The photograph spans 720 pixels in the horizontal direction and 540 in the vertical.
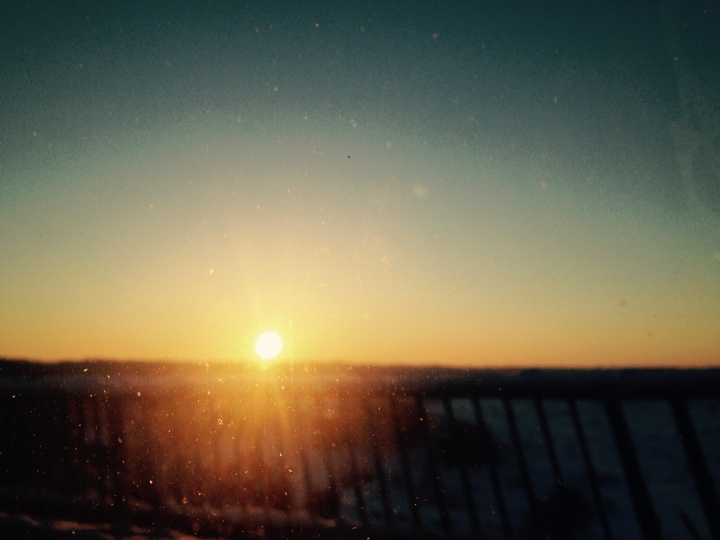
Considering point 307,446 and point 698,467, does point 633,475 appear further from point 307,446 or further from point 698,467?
point 307,446

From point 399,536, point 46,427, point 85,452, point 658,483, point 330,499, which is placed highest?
point 46,427

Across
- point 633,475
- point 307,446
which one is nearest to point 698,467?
point 633,475

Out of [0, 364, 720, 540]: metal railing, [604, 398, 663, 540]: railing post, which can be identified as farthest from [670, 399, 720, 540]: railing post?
[604, 398, 663, 540]: railing post

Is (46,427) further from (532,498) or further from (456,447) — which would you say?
(532,498)

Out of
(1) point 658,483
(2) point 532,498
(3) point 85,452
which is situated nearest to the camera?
(2) point 532,498

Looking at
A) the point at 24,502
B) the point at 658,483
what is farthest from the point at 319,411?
the point at 658,483

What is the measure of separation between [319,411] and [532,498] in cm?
163

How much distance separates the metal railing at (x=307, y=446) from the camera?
2420 mm

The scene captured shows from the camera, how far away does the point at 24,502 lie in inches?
194

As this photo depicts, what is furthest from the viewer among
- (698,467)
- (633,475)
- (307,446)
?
(307,446)

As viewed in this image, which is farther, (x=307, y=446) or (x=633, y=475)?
(x=307, y=446)

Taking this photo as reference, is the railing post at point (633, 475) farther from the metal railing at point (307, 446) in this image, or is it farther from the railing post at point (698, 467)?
the railing post at point (698, 467)

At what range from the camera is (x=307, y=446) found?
13.4 ft

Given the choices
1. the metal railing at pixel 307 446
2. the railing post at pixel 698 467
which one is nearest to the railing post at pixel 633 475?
the metal railing at pixel 307 446
